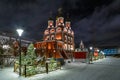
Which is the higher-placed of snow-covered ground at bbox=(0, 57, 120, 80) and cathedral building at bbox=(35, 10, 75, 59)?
cathedral building at bbox=(35, 10, 75, 59)

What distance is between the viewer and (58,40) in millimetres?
74500

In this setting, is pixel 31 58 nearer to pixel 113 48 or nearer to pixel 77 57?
pixel 77 57

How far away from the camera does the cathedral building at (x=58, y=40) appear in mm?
60688

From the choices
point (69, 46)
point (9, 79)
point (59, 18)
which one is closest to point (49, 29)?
point (59, 18)

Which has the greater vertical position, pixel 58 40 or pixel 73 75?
pixel 58 40

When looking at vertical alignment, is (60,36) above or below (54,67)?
above

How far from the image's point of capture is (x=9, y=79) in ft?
43.7

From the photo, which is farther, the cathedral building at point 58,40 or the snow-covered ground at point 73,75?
the cathedral building at point 58,40

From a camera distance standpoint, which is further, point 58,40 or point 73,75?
point 58,40

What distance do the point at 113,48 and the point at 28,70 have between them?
130577 millimetres

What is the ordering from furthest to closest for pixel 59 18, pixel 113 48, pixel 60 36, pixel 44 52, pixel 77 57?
1. pixel 113 48
2. pixel 59 18
3. pixel 60 36
4. pixel 44 52
5. pixel 77 57

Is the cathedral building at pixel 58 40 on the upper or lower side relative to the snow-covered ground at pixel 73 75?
upper

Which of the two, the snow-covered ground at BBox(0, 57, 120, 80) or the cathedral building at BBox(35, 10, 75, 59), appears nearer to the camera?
the snow-covered ground at BBox(0, 57, 120, 80)

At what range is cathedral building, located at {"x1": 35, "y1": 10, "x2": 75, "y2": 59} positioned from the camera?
6069 cm
